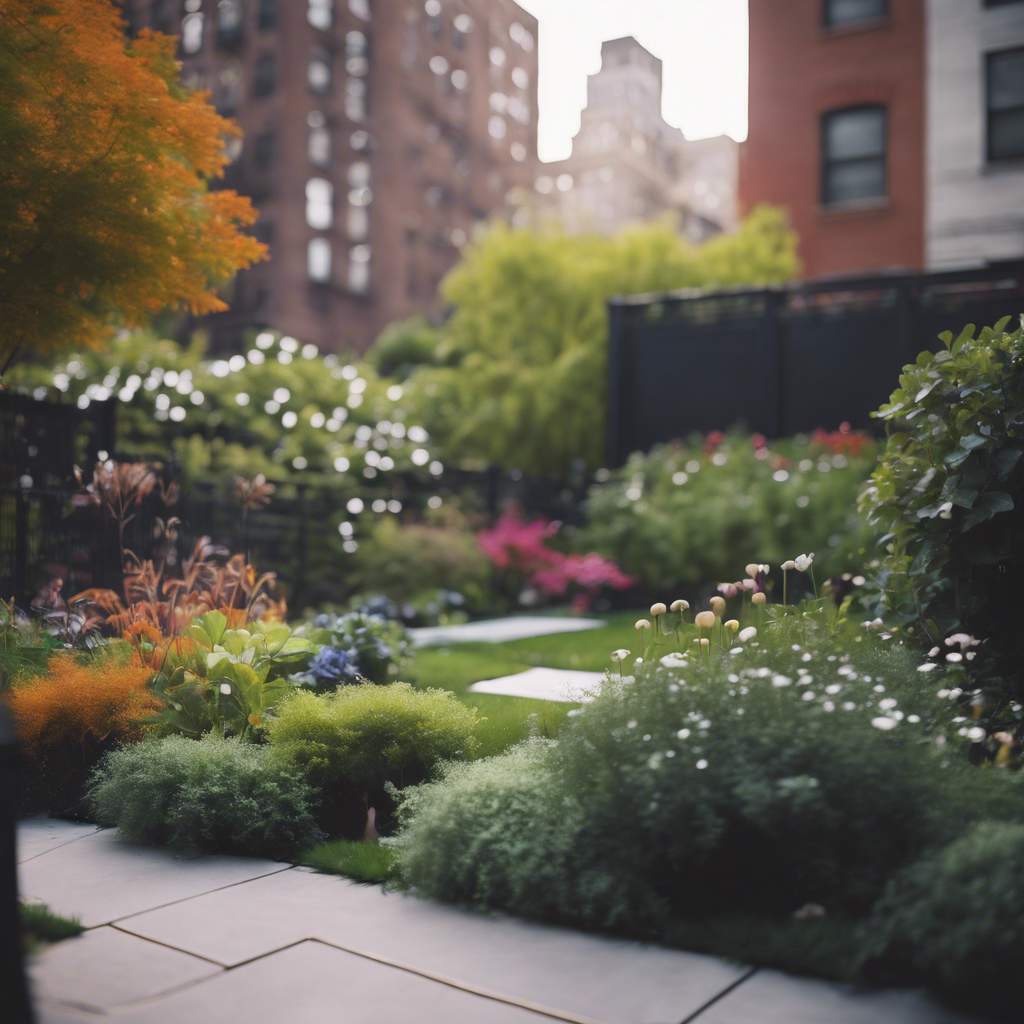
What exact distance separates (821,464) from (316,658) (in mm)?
6808

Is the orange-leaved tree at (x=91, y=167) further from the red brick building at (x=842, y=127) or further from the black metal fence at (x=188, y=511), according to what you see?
the red brick building at (x=842, y=127)

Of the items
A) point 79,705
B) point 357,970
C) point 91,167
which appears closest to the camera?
point 357,970

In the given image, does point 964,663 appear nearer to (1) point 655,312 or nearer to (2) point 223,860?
(2) point 223,860

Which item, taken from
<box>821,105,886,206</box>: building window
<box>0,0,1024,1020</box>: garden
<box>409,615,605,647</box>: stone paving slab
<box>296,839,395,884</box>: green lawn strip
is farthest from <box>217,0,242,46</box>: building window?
<box>296,839,395,884</box>: green lawn strip

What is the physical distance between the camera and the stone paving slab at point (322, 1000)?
2160 mm

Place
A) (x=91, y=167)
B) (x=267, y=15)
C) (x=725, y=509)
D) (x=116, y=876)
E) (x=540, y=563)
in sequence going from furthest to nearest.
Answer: (x=267, y=15) → (x=540, y=563) → (x=725, y=509) → (x=91, y=167) → (x=116, y=876)

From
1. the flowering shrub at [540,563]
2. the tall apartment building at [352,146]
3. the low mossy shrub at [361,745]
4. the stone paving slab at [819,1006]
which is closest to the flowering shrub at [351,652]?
the low mossy shrub at [361,745]

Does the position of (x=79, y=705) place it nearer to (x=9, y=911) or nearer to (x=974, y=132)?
(x=9, y=911)

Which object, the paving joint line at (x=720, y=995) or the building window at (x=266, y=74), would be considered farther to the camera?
the building window at (x=266, y=74)

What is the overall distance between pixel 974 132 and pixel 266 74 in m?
24.6

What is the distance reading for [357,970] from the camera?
242 cm

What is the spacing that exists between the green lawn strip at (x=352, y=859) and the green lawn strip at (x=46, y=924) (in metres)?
0.79

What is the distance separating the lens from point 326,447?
439 inches

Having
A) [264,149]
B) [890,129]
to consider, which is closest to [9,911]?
[890,129]
